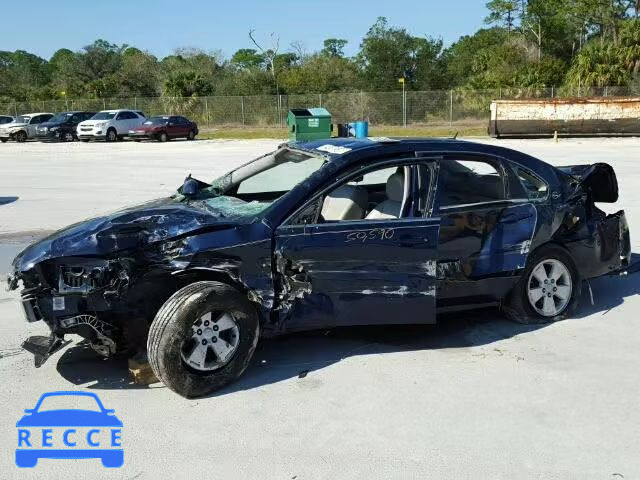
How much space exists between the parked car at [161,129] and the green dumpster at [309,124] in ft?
29.8

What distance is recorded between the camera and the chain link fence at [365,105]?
4094 centimetres

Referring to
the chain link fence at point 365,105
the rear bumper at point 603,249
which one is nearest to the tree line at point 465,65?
the chain link fence at point 365,105

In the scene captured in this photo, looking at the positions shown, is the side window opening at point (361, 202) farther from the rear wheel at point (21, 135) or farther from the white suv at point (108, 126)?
the rear wheel at point (21, 135)

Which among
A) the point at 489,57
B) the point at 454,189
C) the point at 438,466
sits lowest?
the point at 438,466

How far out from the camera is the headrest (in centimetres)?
503

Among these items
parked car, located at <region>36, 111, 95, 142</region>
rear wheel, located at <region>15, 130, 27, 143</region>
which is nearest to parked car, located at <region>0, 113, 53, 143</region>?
rear wheel, located at <region>15, 130, 27, 143</region>

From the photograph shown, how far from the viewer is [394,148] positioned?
16.5ft

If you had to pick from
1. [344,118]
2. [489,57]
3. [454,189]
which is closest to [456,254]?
[454,189]

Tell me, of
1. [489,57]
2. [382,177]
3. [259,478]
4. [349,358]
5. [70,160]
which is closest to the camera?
[259,478]

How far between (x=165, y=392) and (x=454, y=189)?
255 centimetres

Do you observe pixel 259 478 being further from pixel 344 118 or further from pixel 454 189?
pixel 344 118

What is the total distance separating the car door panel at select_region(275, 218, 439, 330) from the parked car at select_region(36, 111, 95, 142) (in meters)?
35.6

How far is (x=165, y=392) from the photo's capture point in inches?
170

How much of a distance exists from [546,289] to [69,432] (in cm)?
372
